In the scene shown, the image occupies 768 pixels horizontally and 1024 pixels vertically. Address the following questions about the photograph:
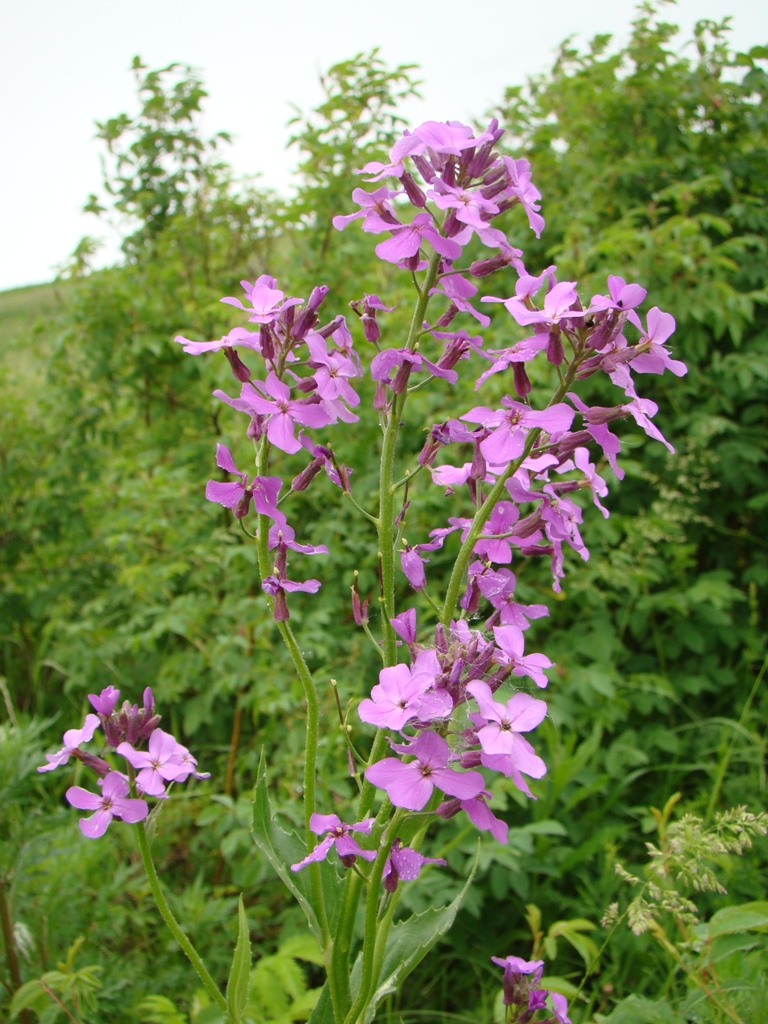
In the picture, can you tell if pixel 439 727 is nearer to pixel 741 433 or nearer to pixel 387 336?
pixel 387 336

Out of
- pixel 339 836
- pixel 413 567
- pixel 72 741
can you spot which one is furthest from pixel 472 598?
pixel 72 741

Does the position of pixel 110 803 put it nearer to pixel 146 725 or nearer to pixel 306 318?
pixel 146 725

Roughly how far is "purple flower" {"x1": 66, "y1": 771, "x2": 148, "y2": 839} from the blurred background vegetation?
58 centimetres

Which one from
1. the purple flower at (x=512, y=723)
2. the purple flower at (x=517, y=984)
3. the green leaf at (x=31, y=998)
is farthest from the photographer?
the green leaf at (x=31, y=998)

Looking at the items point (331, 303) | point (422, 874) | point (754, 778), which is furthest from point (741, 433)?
point (422, 874)

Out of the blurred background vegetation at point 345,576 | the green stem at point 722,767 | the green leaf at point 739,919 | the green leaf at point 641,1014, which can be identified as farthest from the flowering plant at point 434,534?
the green stem at point 722,767

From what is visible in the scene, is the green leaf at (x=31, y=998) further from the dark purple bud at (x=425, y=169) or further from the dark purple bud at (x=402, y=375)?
the dark purple bud at (x=425, y=169)

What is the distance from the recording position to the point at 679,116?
342 centimetres

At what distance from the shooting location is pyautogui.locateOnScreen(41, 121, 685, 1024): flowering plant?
2.76 ft

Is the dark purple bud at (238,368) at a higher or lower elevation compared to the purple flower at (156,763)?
higher

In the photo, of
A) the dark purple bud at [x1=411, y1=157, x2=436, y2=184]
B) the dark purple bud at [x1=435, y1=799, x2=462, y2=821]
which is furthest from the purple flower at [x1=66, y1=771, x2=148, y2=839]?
the dark purple bud at [x1=411, y1=157, x2=436, y2=184]

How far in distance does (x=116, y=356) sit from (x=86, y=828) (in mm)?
2296

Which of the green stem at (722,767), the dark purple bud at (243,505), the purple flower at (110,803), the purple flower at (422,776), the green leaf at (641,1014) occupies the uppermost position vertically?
the dark purple bud at (243,505)

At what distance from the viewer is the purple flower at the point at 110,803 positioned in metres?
1.01
